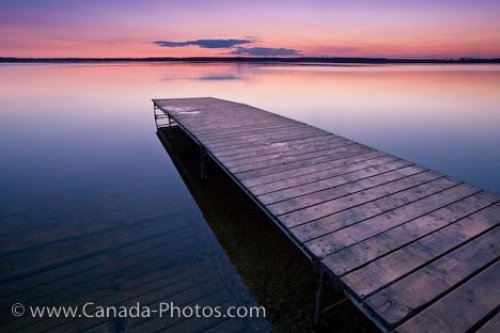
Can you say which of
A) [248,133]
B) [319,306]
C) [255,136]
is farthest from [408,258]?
[248,133]

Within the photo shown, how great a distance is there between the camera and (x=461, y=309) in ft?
7.60

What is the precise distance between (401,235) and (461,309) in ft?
3.24

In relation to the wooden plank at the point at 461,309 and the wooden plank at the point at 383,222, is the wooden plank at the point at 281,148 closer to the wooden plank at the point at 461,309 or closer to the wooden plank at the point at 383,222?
the wooden plank at the point at 383,222

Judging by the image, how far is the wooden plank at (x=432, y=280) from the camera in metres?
2.32

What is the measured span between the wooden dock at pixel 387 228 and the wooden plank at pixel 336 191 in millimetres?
14

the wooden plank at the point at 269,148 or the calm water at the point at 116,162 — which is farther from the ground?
the wooden plank at the point at 269,148

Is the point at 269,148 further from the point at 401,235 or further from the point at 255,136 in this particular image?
the point at 401,235

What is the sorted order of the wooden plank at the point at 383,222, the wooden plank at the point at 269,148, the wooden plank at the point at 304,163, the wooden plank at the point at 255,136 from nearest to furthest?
the wooden plank at the point at 383,222 < the wooden plank at the point at 304,163 < the wooden plank at the point at 269,148 < the wooden plank at the point at 255,136

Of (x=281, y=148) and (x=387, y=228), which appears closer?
(x=387, y=228)

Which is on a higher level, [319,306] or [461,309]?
[461,309]

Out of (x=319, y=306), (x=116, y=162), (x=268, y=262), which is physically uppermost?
(x=319, y=306)

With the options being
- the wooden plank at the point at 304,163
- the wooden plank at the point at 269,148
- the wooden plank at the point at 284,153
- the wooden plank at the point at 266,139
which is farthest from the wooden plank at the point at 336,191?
the wooden plank at the point at 266,139

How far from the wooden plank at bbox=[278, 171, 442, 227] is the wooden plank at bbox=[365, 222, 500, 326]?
1225 mm

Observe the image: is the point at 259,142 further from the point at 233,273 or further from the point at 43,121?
the point at 43,121
